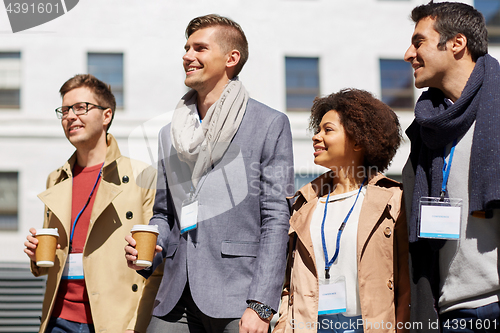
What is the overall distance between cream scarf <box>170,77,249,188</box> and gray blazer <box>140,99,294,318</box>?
0.05 meters

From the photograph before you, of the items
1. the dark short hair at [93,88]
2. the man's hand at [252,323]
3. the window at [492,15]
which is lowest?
the man's hand at [252,323]

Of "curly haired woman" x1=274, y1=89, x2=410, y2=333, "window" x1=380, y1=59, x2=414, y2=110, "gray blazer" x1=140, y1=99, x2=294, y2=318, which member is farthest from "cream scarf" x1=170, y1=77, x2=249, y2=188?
"window" x1=380, y1=59, x2=414, y2=110

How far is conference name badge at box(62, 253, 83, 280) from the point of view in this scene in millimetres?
3662

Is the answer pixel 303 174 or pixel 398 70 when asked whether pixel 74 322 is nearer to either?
pixel 303 174

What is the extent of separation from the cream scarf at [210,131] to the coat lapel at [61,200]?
1064 mm

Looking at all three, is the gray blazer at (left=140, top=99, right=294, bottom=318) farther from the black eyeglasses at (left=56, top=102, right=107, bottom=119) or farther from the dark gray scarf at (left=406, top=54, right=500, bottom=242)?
the black eyeglasses at (left=56, top=102, right=107, bottom=119)

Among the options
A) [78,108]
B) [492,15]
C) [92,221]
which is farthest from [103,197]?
[492,15]

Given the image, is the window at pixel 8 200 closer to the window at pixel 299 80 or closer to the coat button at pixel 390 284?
the window at pixel 299 80

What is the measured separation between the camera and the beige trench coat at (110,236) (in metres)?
3.56

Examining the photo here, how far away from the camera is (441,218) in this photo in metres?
2.57

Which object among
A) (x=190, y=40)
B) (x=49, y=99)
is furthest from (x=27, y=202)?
(x=190, y=40)

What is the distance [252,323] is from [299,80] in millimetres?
11749

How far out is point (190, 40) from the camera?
3352 mm

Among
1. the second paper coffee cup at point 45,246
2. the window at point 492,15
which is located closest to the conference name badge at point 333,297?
the second paper coffee cup at point 45,246
